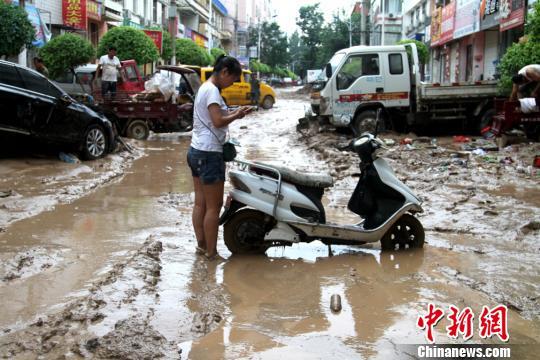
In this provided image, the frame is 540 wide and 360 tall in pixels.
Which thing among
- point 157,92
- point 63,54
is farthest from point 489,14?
point 63,54

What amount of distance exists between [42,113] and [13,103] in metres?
0.49

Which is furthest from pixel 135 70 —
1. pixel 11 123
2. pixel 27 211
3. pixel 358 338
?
pixel 358 338

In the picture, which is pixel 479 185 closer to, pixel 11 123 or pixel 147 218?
pixel 147 218

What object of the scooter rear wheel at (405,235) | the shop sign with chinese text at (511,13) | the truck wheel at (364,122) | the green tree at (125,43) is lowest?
the scooter rear wheel at (405,235)

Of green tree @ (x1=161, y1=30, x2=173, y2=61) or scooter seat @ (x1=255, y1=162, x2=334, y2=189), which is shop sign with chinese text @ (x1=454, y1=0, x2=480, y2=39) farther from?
scooter seat @ (x1=255, y1=162, x2=334, y2=189)

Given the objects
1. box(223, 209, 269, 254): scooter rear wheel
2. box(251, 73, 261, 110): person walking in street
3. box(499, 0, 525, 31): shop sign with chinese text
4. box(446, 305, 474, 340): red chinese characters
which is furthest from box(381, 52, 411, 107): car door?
box(251, 73, 261, 110): person walking in street

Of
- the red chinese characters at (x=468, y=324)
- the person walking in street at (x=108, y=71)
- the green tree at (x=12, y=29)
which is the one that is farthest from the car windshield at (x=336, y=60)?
the red chinese characters at (x=468, y=324)

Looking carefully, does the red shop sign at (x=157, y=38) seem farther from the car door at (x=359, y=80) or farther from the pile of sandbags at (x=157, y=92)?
the car door at (x=359, y=80)

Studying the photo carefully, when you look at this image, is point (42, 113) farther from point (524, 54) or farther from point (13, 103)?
point (524, 54)

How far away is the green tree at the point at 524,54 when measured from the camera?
13383 mm

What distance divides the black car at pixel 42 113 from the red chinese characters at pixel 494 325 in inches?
325

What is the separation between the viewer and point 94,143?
37.5 ft

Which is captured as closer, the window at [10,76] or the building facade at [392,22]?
the window at [10,76]

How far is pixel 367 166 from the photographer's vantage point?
580cm
